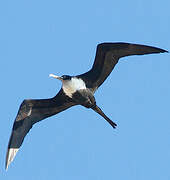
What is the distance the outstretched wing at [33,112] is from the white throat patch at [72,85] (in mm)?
333

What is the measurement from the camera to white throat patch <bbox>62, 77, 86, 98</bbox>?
1730 centimetres

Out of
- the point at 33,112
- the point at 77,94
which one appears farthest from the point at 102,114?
the point at 33,112

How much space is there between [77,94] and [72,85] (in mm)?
228

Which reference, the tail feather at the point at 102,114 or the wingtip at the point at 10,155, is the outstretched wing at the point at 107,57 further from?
the wingtip at the point at 10,155

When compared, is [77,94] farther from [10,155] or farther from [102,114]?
[10,155]

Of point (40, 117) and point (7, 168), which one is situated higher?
point (40, 117)

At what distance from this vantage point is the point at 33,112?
1792cm

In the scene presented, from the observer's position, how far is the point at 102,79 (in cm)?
1762

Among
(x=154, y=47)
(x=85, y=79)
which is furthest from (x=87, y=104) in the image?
(x=154, y=47)

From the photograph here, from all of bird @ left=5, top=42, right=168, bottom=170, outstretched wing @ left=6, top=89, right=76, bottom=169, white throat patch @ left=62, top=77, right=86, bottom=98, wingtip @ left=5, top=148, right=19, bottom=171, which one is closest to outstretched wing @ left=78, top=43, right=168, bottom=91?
bird @ left=5, top=42, right=168, bottom=170

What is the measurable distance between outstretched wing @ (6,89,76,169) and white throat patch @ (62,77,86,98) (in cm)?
33

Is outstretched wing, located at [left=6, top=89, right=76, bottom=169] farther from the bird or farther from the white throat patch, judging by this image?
the white throat patch

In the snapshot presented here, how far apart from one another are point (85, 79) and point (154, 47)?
1645mm

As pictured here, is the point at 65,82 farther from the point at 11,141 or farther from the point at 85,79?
the point at 11,141
